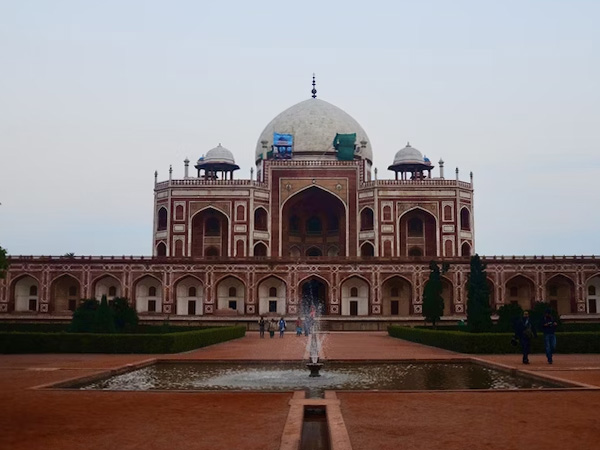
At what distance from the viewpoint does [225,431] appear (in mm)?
6512

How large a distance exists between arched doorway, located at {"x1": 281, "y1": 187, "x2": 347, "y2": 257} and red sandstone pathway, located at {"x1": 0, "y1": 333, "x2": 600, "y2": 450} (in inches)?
1453

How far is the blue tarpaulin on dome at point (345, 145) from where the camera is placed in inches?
1821

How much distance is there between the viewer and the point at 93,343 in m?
17.5

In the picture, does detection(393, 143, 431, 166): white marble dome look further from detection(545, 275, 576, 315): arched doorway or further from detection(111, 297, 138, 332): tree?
detection(111, 297, 138, 332): tree

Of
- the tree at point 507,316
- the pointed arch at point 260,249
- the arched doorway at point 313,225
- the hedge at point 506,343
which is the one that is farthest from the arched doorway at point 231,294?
the hedge at point 506,343

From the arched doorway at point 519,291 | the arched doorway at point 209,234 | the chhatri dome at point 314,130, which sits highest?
the chhatri dome at point 314,130

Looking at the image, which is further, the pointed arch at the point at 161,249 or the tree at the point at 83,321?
the pointed arch at the point at 161,249

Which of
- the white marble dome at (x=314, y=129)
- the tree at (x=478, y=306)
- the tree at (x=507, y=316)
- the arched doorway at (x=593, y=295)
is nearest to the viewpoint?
the tree at (x=507, y=316)

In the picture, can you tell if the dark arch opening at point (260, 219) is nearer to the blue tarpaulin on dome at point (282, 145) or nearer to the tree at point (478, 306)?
the blue tarpaulin on dome at point (282, 145)

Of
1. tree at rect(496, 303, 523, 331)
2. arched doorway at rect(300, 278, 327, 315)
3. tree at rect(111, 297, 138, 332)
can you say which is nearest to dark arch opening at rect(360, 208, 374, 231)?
arched doorway at rect(300, 278, 327, 315)

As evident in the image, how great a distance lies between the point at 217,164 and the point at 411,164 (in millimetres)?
13228

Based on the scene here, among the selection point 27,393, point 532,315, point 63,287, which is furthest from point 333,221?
point 27,393

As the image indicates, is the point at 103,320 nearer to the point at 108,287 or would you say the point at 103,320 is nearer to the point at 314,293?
the point at 108,287

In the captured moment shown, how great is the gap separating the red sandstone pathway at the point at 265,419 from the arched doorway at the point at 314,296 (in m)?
28.7
